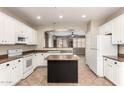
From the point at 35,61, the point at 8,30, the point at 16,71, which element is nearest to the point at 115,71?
the point at 16,71

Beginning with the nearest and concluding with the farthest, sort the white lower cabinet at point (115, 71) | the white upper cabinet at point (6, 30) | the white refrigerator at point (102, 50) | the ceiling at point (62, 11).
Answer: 1. the white upper cabinet at point (6, 30)
2. the white lower cabinet at point (115, 71)
3. the ceiling at point (62, 11)
4. the white refrigerator at point (102, 50)

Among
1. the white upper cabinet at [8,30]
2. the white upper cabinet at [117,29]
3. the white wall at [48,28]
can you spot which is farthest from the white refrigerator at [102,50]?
the white upper cabinet at [8,30]

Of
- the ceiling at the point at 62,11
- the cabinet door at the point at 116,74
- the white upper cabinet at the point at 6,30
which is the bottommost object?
the cabinet door at the point at 116,74

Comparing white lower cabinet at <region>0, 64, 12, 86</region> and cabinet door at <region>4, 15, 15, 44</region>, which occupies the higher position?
cabinet door at <region>4, 15, 15, 44</region>

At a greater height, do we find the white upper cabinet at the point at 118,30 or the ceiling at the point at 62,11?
the ceiling at the point at 62,11

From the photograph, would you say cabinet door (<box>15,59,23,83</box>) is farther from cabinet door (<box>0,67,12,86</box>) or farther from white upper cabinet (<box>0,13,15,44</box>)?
white upper cabinet (<box>0,13,15,44</box>)

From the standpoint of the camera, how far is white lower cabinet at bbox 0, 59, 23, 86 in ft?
10.7

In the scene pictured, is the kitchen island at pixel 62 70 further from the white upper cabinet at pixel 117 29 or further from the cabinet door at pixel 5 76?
the white upper cabinet at pixel 117 29

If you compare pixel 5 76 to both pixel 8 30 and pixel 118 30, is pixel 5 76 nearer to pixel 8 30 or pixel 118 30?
pixel 8 30

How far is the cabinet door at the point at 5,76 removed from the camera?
3.20 meters

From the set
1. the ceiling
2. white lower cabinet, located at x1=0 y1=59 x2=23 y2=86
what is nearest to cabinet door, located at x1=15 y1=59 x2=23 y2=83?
white lower cabinet, located at x1=0 y1=59 x2=23 y2=86
